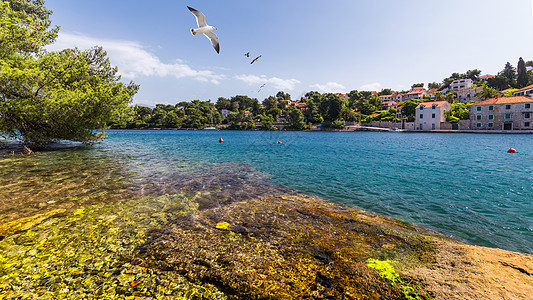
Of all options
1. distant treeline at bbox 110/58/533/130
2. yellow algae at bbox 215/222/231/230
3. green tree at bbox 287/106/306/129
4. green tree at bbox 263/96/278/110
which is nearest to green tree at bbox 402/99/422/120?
distant treeline at bbox 110/58/533/130

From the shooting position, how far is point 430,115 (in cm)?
9388

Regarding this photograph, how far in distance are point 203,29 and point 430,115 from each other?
368 feet

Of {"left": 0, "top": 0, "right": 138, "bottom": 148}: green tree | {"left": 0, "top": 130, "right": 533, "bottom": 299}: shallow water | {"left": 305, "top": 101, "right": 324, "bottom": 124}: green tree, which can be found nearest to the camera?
{"left": 0, "top": 130, "right": 533, "bottom": 299}: shallow water

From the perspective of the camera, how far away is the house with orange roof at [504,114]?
7456 centimetres

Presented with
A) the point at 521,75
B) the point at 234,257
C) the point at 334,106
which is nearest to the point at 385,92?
the point at 334,106

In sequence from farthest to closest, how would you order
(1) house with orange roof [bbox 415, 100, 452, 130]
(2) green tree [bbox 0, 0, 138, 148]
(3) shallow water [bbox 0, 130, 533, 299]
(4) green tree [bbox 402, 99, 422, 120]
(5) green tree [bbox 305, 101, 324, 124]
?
(5) green tree [bbox 305, 101, 324, 124], (4) green tree [bbox 402, 99, 422, 120], (1) house with orange roof [bbox 415, 100, 452, 130], (2) green tree [bbox 0, 0, 138, 148], (3) shallow water [bbox 0, 130, 533, 299]

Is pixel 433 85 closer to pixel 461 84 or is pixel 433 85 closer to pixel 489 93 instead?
pixel 461 84

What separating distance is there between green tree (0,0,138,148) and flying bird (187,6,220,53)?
49.3 ft

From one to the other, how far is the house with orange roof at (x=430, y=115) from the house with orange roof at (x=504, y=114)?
9663mm

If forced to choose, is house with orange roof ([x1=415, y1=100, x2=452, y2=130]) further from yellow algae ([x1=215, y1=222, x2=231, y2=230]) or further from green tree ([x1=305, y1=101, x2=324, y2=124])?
yellow algae ([x1=215, y1=222, x2=231, y2=230])

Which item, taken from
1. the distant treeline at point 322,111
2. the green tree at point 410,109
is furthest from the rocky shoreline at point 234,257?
the green tree at point 410,109

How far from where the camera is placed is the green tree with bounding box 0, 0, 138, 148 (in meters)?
17.3

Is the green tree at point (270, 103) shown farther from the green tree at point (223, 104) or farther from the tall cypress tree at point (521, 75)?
the tall cypress tree at point (521, 75)

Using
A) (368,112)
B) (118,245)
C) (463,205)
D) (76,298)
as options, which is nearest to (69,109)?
(118,245)
